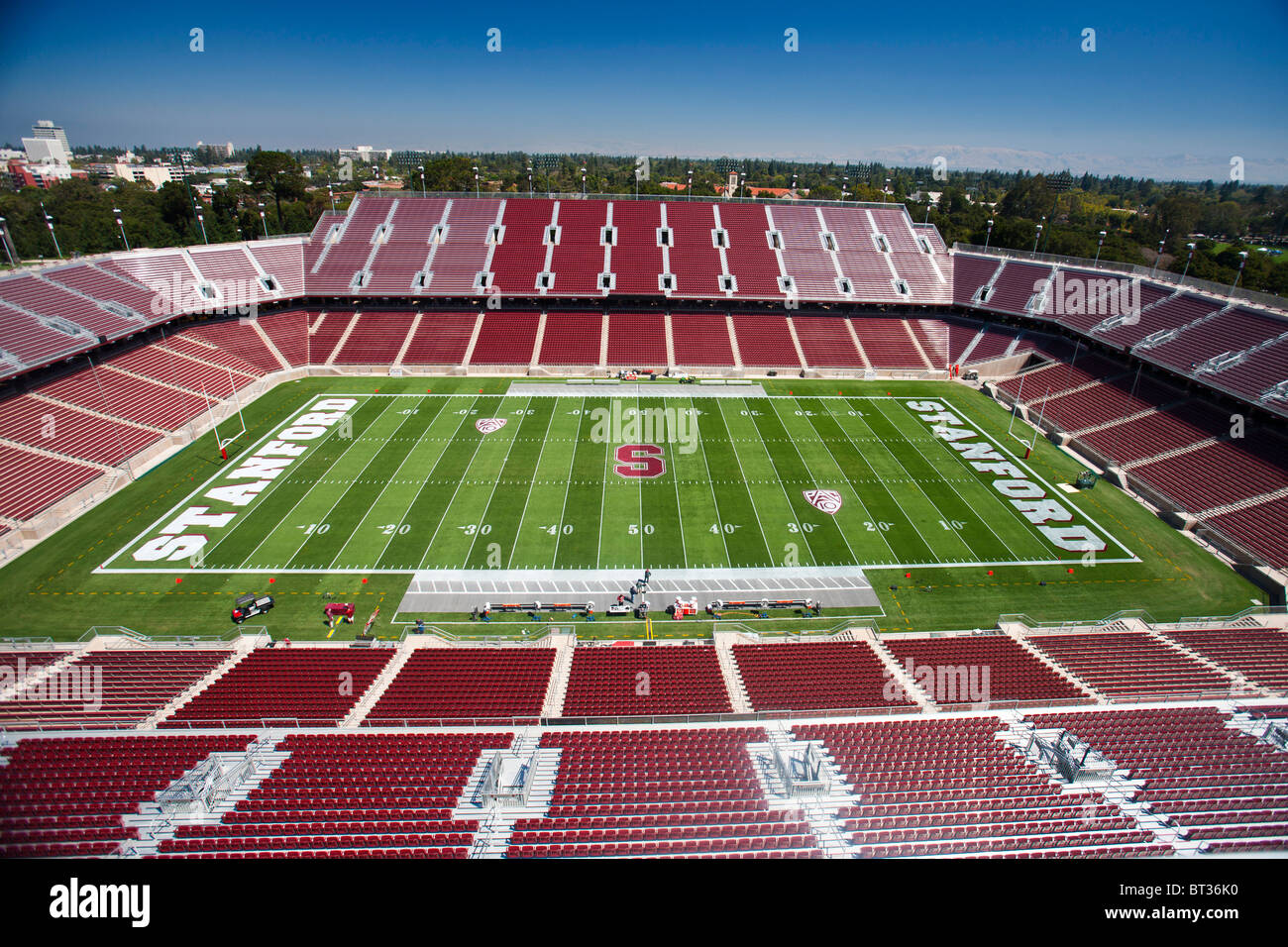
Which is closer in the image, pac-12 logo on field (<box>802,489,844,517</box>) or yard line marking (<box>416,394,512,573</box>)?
yard line marking (<box>416,394,512,573</box>)

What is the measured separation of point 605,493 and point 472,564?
8.00 meters

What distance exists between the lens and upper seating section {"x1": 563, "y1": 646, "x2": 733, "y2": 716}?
17.3 metres

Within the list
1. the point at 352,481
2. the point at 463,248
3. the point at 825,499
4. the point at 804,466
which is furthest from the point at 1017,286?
the point at 352,481

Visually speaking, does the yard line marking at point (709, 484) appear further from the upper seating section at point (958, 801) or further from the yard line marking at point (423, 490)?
the yard line marking at point (423, 490)

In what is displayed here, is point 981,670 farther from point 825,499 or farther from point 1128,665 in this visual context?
point 825,499

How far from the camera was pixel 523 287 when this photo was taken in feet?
169

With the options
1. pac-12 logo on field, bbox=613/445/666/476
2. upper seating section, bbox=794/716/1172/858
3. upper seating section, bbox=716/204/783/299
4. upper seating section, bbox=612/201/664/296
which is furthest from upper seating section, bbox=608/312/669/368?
upper seating section, bbox=794/716/1172/858

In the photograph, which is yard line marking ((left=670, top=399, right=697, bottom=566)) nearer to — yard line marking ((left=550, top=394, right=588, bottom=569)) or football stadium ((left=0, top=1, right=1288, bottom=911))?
football stadium ((left=0, top=1, right=1288, bottom=911))

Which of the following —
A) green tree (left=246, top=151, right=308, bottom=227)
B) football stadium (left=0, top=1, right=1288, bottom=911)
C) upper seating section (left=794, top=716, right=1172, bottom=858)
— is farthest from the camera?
green tree (left=246, top=151, right=308, bottom=227)

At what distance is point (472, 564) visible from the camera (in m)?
26.0

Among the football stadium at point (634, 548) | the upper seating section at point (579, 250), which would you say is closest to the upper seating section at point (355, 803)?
the football stadium at point (634, 548)

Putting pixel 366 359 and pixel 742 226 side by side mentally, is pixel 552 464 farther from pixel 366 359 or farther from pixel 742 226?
pixel 742 226

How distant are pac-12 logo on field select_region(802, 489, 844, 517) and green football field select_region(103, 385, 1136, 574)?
10 centimetres

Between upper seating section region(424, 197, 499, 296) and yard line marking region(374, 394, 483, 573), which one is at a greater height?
upper seating section region(424, 197, 499, 296)
